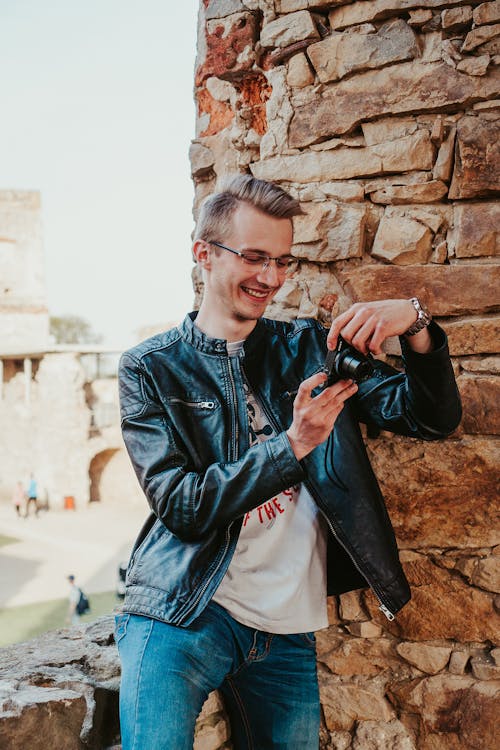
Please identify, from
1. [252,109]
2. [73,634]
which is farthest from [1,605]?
[252,109]

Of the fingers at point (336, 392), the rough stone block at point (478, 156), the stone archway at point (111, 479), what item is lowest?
the stone archway at point (111, 479)

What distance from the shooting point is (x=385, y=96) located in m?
2.08

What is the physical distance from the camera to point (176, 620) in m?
1.62

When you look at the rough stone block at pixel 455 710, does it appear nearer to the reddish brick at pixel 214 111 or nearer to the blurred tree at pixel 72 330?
the reddish brick at pixel 214 111

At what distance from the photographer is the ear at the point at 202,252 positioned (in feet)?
6.18

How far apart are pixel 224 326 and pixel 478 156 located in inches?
35.2

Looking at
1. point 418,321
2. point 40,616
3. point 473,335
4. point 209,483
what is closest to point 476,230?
point 473,335

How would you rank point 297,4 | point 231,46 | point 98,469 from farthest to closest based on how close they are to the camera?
point 98,469, point 231,46, point 297,4

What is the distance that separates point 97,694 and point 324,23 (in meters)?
2.16

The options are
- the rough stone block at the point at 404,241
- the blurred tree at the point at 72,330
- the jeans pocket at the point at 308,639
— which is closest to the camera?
the jeans pocket at the point at 308,639

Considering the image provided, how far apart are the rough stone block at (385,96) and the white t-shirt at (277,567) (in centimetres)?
95

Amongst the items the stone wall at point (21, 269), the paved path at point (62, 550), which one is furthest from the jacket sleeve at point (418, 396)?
the stone wall at point (21, 269)

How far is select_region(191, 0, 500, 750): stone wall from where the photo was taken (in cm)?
200

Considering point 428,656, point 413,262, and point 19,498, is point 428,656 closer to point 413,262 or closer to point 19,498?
point 413,262
